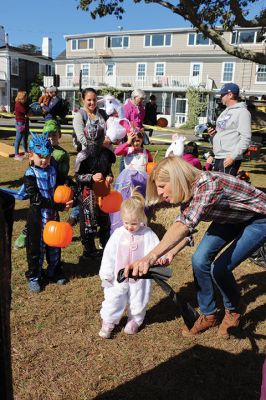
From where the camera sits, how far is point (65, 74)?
4969 cm

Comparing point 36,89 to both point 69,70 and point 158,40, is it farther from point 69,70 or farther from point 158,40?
point 158,40

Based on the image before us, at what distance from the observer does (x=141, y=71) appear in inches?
1732

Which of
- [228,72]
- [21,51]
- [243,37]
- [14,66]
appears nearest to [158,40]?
[228,72]

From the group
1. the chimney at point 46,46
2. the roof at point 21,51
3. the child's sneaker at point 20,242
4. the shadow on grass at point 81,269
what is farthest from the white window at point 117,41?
the shadow on grass at point 81,269

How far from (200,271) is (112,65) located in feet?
148

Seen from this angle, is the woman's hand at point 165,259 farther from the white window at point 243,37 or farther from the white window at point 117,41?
the white window at point 117,41

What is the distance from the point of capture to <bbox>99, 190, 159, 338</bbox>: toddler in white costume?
3.79m

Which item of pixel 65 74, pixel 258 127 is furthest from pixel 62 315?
pixel 65 74

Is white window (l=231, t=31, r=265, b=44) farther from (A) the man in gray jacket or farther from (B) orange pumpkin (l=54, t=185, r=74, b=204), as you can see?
(B) orange pumpkin (l=54, t=185, r=74, b=204)

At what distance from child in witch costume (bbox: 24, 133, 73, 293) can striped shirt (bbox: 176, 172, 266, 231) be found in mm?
1800

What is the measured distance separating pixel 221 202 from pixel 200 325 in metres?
1.37

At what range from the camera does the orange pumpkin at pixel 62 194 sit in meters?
4.31

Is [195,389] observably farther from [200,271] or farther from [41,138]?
[41,138]

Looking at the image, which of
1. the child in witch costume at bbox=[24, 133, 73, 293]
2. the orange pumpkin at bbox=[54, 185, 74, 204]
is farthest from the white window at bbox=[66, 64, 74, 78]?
the orange pumpkin at bbox=[54, 185, 74, 204]
